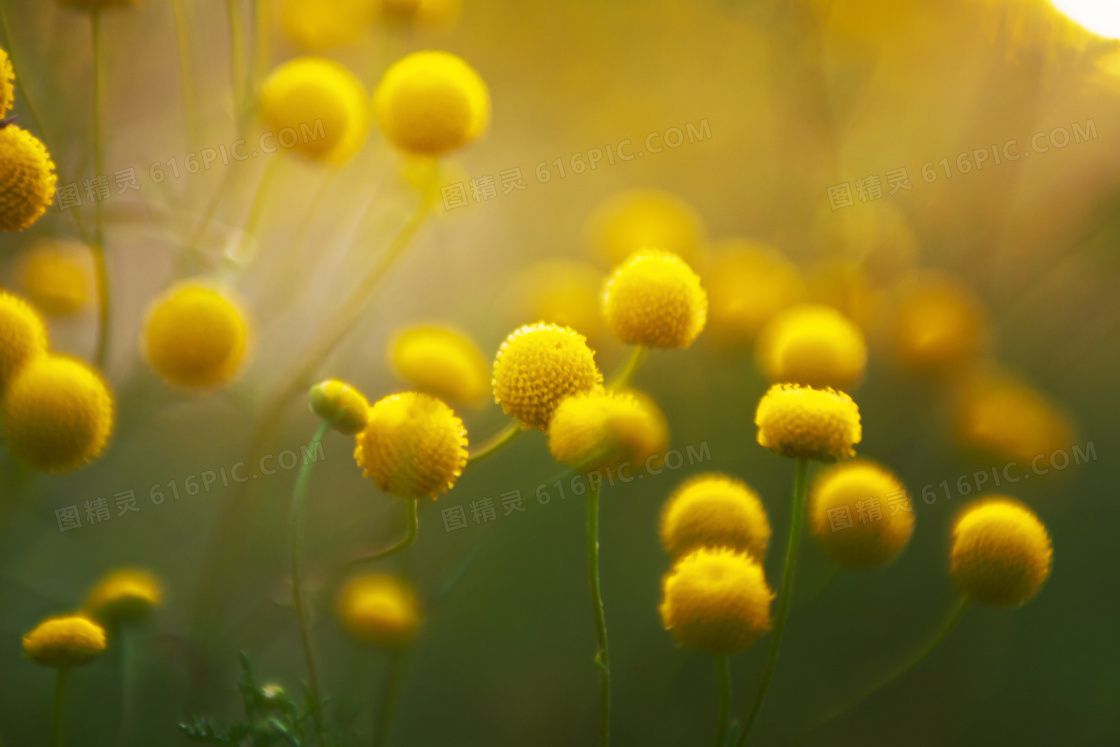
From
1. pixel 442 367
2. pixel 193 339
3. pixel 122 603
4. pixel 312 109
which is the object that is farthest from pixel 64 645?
pixel 312 109

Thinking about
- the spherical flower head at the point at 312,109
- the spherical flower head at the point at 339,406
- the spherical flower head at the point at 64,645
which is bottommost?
the spherical flower head at the point at 64,645

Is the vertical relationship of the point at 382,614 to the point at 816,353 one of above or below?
below

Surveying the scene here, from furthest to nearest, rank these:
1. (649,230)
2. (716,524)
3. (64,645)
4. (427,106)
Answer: (649,230) < (427,106) < (716,524) < (64,645)

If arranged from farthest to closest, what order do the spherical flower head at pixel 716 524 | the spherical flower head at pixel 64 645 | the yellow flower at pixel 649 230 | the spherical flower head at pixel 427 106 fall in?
1. the yellow flower at pixel 649 230
2. the spherical flower head at pixel 427 106
3. the spherical flower head at pixel 716 524
4. the spherical flower head at pixel 64 645

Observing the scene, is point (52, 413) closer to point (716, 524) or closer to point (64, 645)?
point (64, 645)

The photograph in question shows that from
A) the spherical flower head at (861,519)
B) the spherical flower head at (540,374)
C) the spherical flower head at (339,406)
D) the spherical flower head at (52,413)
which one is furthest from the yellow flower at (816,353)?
the spherical flower head at (52,413)

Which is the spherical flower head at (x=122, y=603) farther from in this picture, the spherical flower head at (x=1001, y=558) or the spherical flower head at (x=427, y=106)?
the spherical flower head at (x=1001, y=558)
